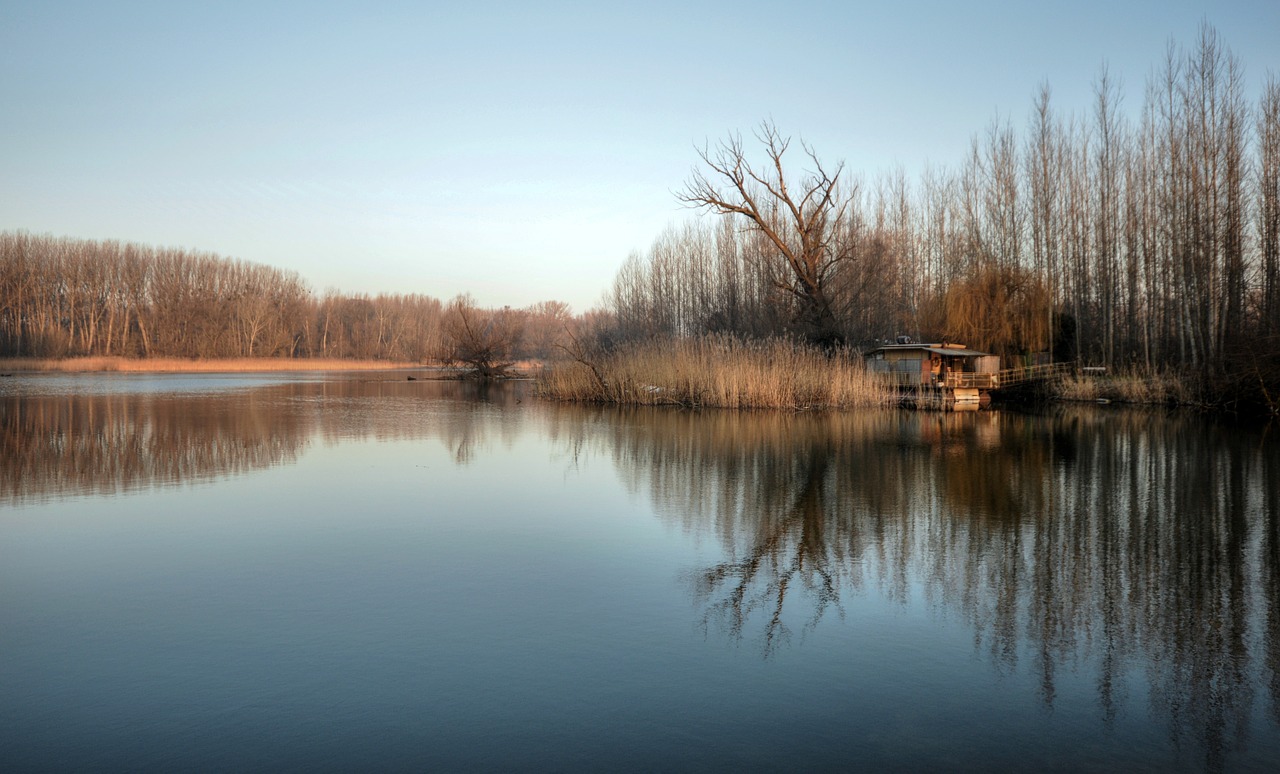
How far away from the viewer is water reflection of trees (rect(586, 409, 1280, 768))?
4012mm

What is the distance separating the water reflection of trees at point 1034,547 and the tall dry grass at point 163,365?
46.4 metres

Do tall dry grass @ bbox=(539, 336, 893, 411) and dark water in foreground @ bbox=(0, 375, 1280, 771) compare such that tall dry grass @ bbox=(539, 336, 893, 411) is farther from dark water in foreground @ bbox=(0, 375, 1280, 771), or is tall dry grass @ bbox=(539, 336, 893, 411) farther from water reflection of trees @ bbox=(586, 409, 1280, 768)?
dark water in foreground @ bbox=(0, 375, 1280, 771)

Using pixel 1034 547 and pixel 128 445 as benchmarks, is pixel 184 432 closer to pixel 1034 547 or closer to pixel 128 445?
pixel 128 445

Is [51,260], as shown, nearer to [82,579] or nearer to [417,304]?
[417,304]

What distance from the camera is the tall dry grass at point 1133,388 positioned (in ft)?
78.6

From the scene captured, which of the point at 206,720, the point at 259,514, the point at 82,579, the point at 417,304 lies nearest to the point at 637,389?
the point at 259,514

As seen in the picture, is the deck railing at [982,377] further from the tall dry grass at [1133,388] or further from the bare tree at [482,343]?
the bare tree at [482,343]

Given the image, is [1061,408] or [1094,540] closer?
[1094,540]

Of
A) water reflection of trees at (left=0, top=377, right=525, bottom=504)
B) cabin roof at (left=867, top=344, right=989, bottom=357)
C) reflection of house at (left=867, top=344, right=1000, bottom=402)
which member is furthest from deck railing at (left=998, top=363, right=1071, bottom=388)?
water reflection of trees at (left=0, top=377, right=525, bottom=504)

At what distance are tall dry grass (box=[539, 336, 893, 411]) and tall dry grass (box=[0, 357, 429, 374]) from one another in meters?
36.5

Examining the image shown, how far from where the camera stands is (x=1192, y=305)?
27.3 m

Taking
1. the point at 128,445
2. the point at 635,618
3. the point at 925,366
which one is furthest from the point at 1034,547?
the point at 925,366

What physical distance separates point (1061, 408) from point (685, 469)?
1904 centimetres

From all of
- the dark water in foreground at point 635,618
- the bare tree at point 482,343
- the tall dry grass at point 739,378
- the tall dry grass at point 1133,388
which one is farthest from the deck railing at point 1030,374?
the bare tree at point 482,343
